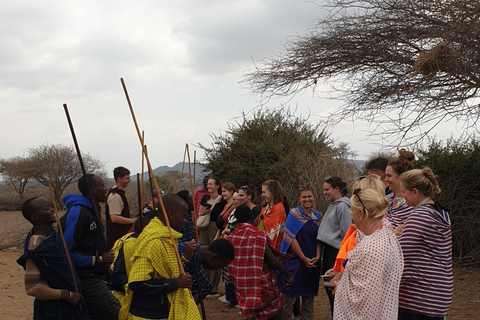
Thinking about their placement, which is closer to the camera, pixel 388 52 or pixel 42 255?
pixel 42 255

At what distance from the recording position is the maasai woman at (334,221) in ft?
19.3

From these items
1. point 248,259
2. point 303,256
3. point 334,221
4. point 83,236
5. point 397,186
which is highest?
point 83,236

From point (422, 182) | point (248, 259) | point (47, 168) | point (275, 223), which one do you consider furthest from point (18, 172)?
point (422, 182)

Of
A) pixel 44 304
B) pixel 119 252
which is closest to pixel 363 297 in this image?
pixel 119 252

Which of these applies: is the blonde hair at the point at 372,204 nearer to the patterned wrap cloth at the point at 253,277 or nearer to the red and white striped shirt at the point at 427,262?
the red and white striped shirt at the point at 427,262

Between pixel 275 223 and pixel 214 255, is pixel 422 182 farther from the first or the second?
pixel 275 223

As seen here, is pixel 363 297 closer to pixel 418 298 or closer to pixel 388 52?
pixel 418 298

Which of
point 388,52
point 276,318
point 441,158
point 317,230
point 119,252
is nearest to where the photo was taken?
point 119,252

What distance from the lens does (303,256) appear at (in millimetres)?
6332

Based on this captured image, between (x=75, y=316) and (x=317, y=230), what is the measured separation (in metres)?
3.22

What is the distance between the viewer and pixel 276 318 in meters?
5.83

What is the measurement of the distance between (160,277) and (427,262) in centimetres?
194

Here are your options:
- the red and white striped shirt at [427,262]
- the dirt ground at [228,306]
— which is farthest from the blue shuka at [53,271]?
the dirt ground at [228,306]

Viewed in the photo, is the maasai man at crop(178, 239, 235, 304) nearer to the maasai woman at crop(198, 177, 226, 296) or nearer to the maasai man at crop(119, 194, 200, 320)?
the maasai man at crop(119, 194, 200, 320)
